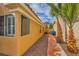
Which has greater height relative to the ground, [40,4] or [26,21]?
[40,4]

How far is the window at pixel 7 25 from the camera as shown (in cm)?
218

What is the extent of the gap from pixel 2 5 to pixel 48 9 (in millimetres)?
517

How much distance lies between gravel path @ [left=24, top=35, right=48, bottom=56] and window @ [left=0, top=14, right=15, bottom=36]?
0.27m

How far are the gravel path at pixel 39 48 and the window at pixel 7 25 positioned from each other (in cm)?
27

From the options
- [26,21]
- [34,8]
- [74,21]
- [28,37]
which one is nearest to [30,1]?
[34,8]

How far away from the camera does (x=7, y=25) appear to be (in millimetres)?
2193

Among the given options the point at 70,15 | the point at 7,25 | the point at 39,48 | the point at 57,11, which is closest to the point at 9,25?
the point at 7,25

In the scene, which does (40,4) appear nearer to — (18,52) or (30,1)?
(30,1)

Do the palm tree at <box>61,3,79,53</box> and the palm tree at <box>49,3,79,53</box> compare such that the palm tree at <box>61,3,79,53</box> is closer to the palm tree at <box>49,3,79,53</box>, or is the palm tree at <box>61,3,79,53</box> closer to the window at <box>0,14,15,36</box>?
the palm tree at <box>49,3,79,53</box>

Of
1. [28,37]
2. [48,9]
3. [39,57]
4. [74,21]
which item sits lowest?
[39,57]

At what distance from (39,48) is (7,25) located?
0.44 meters

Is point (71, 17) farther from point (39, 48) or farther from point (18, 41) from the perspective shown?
point (18, 41)

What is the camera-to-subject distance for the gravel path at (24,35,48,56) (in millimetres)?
2201

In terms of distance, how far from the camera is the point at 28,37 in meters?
2.20
